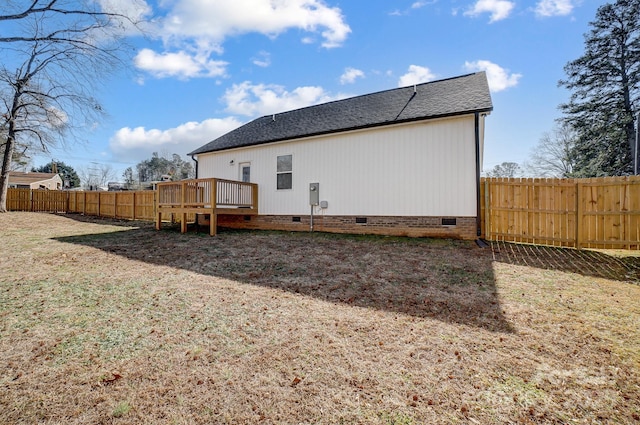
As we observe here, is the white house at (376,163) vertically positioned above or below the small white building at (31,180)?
below

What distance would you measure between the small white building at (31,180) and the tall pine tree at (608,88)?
55.0 metres

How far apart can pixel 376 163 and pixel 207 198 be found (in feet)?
18.9

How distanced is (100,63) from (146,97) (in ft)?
20.9

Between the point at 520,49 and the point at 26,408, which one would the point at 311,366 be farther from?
the point at 520,49

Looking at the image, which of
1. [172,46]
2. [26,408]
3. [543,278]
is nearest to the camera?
[26,408]

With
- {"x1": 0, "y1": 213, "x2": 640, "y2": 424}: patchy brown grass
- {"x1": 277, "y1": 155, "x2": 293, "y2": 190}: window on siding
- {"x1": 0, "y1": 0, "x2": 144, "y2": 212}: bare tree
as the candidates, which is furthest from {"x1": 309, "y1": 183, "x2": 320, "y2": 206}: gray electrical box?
{"x1": 0, "y1": 0, "x2": 144, "y2": 212}: bare tree

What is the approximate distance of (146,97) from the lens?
1418 centimetres

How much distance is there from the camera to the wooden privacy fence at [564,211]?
634 cm

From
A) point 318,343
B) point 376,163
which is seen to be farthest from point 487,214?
point 318,343

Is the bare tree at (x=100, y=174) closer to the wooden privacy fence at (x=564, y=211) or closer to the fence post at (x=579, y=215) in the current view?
the wooden privacy fence at (x=564, y=211)

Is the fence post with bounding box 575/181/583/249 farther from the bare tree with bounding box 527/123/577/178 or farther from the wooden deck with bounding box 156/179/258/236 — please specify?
the bare tree with bounding box 527/123/577/178

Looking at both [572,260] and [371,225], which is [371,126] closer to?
[371,225]

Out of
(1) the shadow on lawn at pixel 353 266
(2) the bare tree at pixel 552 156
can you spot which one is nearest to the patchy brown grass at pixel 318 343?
(1) the shadow on lawn at pixel 353 266

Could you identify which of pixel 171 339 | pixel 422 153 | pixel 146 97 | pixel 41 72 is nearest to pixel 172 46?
pixel 41 72
